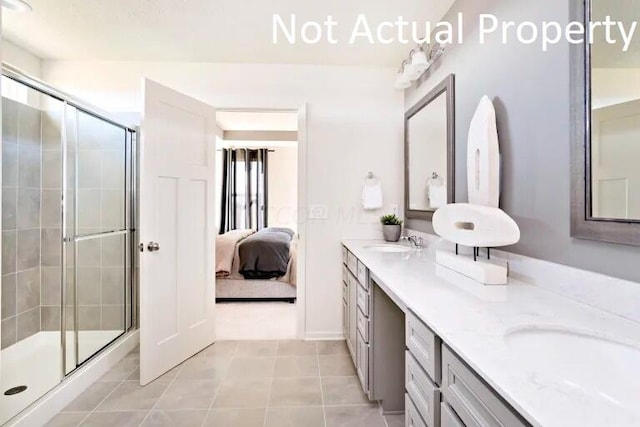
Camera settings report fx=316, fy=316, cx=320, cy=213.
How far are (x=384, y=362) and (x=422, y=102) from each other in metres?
1.84

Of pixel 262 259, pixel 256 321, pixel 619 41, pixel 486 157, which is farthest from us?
pixel 262 259

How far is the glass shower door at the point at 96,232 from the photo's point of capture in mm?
2256

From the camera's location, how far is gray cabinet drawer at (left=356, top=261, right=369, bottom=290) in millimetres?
1819

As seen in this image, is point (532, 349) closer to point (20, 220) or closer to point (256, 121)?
point (20, 220)

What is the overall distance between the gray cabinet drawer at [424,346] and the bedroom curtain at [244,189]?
529cm

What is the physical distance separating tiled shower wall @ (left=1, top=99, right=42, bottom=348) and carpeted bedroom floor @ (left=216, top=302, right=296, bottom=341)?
1.48m

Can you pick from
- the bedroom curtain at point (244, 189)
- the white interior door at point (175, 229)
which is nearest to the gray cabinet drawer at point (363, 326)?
the white interior door at point (175, 229)

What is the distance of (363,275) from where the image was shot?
1.88 m

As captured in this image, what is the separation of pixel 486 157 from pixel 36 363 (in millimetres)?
A: 3025

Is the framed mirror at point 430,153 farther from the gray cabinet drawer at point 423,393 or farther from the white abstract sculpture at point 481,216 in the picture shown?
the gray cabinet drawer at point 423,393

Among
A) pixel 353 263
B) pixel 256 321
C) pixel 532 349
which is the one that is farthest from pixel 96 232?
pixel 532 349

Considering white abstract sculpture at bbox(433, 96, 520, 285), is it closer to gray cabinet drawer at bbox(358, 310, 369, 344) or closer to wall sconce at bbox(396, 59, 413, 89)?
gray cabinet drawer at bbox(358, 310, 369, 344)

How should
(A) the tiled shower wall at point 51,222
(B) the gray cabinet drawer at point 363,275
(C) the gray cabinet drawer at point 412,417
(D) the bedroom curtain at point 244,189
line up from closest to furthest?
(C) the gray cabinet drawer at point 412,417, (B) the gray cabinet drawer at point 363,275, (A) the tiled shower wall at point 51,222, (D) the bedroom curtain at point 244,189

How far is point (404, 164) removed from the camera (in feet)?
9.30
